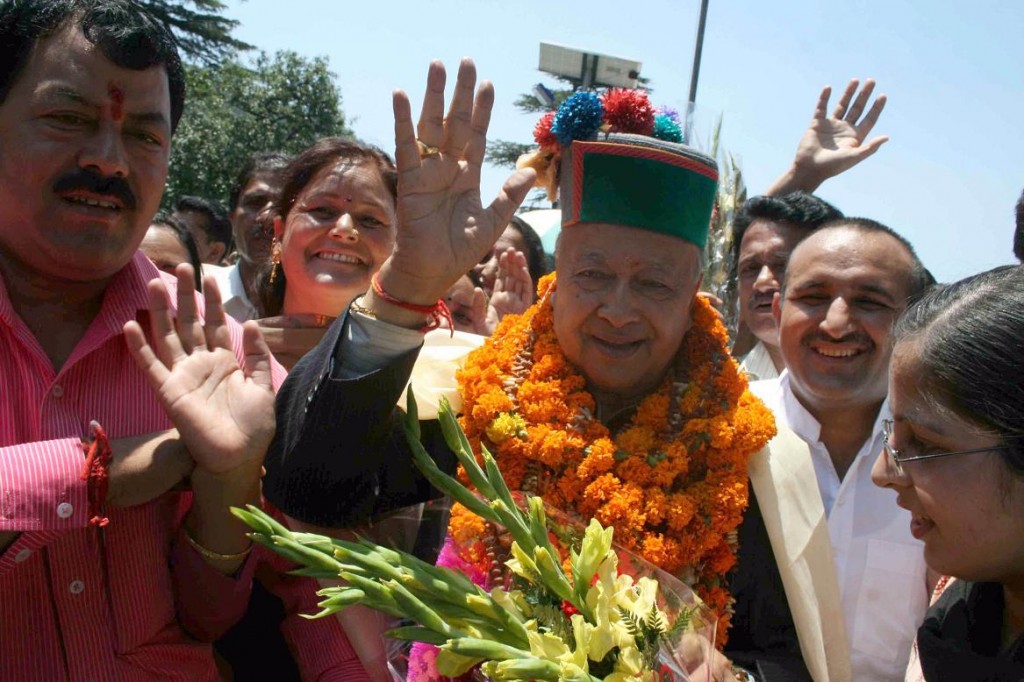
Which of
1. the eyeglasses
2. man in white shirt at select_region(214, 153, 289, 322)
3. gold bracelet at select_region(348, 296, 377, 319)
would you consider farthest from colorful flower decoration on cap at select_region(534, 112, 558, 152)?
man in white shirt at select_region(214, 153, 289, 322)

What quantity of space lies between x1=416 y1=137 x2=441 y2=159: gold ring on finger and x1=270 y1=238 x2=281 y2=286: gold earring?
5.15ft

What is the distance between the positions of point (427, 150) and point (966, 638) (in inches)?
66.5

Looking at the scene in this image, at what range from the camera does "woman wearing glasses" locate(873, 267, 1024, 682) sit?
193cm

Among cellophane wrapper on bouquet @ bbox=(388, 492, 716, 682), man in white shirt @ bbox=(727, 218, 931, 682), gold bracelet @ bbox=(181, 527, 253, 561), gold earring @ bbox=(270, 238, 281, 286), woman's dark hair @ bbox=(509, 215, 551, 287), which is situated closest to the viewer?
cellophane wrapper on bouquet @ bbox=(388, 492, 716, 682)

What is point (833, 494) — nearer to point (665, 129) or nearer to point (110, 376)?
point (665, 129)

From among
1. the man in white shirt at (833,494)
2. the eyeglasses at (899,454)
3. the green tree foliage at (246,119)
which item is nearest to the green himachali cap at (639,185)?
the man in white shirt at (833,494)

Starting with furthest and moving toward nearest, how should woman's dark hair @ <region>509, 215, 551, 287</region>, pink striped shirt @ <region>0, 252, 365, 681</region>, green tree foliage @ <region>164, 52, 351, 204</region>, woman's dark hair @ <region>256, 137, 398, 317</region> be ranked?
1. green tree foliage @ <region>164, 52, 351, 204</region>
2. woman's dark hair @ <region>509, 215, 551, 287</region>
3. woman's dark hair @ <region>256, 137, 398, 317</region>
4. pink striped shirt @ <region>0, 252, 365, 681</region>

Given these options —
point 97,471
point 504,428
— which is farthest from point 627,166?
point 97,471

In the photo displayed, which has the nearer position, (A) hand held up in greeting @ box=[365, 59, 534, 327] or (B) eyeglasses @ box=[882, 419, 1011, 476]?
(B) eyeglasses @ box=[882, 419, 1011, 476]

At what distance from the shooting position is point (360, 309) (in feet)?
8.04

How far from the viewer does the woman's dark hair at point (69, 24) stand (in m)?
2.21

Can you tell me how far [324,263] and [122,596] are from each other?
1791 mm

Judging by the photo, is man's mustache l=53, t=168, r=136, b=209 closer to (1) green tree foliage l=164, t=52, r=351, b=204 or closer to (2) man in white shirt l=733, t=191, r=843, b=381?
(2) man in white shirt l=733, t=191, r=843, b=381

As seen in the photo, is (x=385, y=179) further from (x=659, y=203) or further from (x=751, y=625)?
(x=751, y=625)
